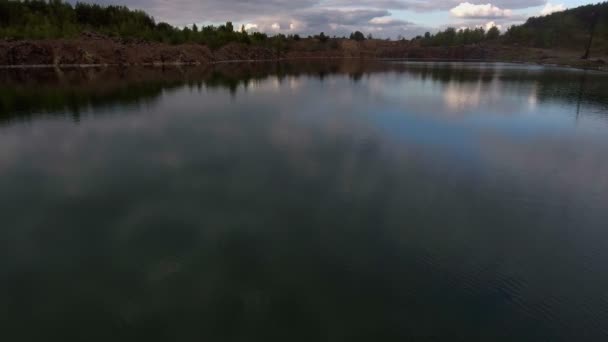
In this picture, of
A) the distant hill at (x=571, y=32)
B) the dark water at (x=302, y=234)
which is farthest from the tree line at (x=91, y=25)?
the distant hill at (x=571, y=32)

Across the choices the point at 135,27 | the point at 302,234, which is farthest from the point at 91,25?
the point at 302,234

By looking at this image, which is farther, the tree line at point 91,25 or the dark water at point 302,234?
the tree line at point 91,25

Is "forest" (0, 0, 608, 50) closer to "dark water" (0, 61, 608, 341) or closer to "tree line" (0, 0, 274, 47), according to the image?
"tree line" (0, 0, 274, 47)

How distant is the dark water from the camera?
10250 millimetres

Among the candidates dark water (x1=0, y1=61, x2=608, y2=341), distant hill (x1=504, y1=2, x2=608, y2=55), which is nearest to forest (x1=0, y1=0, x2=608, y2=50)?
distant hill (x1=504, y1=2, x2=608, y2=55)

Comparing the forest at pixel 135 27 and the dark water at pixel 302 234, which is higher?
the forest at pixel 135 27

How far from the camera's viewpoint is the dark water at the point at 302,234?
10250mm

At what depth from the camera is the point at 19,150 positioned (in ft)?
83.5

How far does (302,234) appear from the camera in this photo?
579 inches

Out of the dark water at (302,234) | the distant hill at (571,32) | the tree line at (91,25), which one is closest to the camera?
the dark water at (302,234)

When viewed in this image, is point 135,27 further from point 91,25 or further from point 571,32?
point 571,32

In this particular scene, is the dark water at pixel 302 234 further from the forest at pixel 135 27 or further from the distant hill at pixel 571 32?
the distant hill at pixel 571 32

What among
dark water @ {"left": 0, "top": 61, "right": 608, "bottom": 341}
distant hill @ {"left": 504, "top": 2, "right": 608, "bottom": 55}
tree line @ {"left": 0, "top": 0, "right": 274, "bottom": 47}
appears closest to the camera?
dark water @ {"left": 0, "top": 61, "right": 608, "bottom": 341}

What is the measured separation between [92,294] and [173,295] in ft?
8.81
